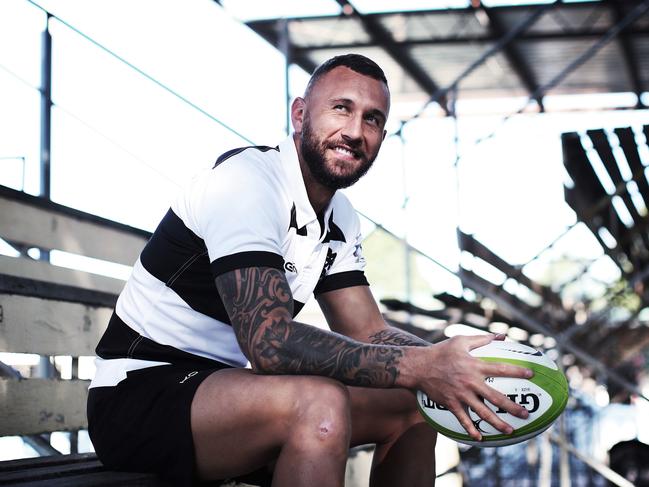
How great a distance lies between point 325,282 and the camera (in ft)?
7.83

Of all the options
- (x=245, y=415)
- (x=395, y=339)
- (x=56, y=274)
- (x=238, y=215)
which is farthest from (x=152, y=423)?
(x=56, y=274)

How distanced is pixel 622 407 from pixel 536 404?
7.03 metres

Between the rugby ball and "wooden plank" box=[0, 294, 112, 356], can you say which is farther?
"wooden plank" box=[0, 294, 112, 356]

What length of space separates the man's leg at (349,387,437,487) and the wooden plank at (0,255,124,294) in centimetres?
135

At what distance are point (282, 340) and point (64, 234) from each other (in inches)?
70.0

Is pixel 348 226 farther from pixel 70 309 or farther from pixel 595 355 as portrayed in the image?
pixel 595 355

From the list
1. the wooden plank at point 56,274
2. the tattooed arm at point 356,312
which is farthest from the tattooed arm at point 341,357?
the wooden plank at point 56,274

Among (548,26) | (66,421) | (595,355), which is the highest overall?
(548,26)

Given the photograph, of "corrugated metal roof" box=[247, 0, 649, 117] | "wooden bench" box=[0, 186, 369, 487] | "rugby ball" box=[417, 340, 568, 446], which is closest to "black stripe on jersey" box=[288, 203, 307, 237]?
"rugby ball" box=[417, 340, 568, 446]

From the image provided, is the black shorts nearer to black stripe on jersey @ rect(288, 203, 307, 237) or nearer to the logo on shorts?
the logo on shorts

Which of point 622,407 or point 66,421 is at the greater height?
point 622,407

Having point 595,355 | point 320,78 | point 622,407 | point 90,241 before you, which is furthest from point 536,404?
point 595,355

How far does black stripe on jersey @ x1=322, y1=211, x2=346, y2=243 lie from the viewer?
7.53 feet

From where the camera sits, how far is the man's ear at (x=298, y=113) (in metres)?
2.30
